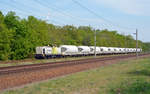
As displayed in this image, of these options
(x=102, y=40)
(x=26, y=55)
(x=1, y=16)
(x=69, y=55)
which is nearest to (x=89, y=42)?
(x=102, y=40)

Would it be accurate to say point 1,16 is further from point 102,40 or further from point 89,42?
point 102,40

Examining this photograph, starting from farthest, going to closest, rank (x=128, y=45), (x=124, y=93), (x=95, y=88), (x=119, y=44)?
1. (x=128, y=45)
2. (x=119, y=44)
3. (x=95, y=88)
4. (x=124, y=93)

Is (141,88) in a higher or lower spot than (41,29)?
lower

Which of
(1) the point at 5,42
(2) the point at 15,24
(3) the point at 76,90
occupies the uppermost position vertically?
(2) the point at 15,24

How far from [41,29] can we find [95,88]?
1683 inches

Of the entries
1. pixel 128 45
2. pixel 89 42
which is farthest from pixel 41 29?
pixel 128 45

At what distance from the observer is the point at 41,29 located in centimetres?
5194

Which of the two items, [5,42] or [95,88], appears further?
[5,42]

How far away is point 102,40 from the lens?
85.2 metres

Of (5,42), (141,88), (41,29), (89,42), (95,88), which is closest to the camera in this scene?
(141,88)

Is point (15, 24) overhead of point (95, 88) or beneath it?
overhead

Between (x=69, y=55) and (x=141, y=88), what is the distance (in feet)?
134

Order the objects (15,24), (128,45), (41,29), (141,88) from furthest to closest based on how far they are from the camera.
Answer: (128,45) < (41,29) < (15,24) < (141,88)

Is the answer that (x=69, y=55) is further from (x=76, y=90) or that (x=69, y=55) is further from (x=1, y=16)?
(x=76, y=90)
